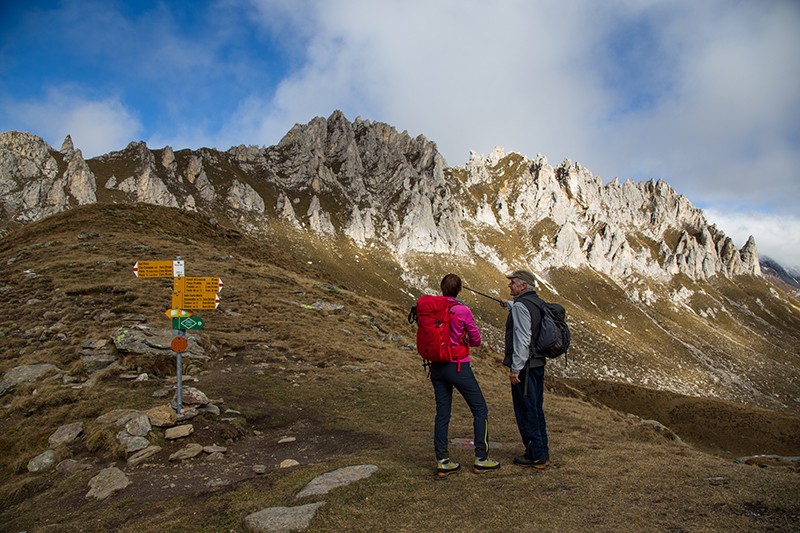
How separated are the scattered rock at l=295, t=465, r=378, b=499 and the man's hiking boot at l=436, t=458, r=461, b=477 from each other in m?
1.10

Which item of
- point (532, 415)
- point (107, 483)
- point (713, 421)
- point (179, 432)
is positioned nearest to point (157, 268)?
point (179, 432)

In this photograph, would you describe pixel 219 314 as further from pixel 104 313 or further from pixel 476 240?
pixel 476 240

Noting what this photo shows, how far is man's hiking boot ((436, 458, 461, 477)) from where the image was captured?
665cm

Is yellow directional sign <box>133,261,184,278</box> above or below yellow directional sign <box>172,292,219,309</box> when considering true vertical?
above

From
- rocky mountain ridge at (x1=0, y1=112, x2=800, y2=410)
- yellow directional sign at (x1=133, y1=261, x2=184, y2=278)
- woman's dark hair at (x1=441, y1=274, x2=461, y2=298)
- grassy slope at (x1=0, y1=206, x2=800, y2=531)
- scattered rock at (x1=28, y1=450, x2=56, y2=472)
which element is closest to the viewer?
grassy slope at (x1=0, y1=206, x2=800, y2=531)

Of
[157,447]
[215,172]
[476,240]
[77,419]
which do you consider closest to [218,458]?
[157,447]

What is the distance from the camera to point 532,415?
7254 millimetres

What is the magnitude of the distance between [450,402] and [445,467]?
1.06 meters

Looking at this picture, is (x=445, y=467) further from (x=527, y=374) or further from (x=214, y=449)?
(x=214, y=449)

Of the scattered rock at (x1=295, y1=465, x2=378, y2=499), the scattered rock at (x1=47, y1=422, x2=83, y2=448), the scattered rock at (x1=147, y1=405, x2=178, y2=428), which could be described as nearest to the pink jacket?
the scattered rock at (x1=295, y1=465, x2=378, y2=499)

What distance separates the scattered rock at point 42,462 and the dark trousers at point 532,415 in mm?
9214

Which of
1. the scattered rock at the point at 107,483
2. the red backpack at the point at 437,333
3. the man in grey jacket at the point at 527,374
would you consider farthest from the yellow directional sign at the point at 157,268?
the man in grey jacket at the point at 527,374

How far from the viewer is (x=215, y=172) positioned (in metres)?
136

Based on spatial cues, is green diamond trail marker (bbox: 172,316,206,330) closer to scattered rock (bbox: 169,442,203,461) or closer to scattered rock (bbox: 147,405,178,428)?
scattered rock (bbox: 147,405,178,428)
